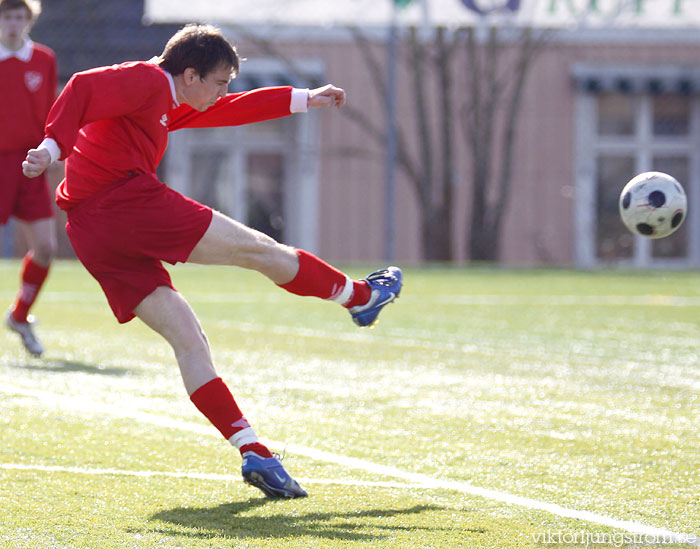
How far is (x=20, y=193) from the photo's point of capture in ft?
23.9

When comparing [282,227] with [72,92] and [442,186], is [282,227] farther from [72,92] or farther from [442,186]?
[72,92]

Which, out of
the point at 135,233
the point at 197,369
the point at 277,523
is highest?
the point at 135,233

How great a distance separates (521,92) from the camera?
21.1 metres

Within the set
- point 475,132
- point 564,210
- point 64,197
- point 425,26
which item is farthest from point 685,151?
point 64,197

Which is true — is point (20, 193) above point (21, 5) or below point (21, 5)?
below

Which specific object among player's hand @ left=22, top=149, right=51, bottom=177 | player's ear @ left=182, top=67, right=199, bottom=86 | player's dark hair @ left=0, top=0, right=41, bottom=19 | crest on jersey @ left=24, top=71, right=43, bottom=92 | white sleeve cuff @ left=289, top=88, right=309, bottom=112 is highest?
player's dark hair @ left=0, top=0, right=41, bottom=19

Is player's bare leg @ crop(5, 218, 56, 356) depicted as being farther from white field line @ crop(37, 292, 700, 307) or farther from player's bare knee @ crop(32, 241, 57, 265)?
white field line @ crop(37, 292, 700, 307)

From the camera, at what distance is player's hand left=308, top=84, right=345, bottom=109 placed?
449 cm

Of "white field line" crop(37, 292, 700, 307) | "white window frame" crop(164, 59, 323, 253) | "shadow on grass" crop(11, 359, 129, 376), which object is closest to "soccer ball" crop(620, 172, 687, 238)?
"shadow on grass" crop(11, 359, 129, 376)

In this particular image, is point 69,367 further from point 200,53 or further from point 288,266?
point 200,53

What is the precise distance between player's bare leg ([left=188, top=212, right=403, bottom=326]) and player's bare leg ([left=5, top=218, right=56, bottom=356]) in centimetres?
317

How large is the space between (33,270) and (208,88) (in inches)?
141

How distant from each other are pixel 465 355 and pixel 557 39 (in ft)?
52.5

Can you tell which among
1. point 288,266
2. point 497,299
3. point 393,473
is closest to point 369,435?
point 393,473
